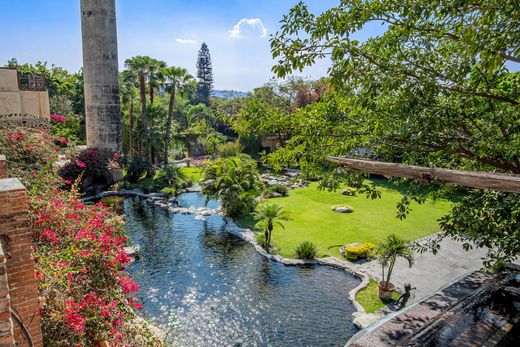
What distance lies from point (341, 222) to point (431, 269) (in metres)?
5.52

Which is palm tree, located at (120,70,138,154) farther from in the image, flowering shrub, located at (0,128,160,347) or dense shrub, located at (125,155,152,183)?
flowering shrub, located at (0,128,160,347)

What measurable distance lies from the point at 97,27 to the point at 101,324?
22798 mm

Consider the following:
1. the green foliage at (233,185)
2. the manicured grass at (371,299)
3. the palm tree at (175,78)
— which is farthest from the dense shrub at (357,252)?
the palm tree at (175,78)

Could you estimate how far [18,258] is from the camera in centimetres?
461

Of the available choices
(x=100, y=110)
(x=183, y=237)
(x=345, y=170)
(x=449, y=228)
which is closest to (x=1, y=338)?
(x=345, y=170)

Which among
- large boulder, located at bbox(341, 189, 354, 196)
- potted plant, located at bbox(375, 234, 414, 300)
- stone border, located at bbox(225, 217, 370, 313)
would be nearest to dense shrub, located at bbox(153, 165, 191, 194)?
stone border, located at bbox(225, 217, 370, 313)

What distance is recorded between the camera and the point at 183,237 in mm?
15734

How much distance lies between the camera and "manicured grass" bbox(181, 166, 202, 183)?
2735 centimetres

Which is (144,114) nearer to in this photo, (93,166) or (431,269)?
(93,166)

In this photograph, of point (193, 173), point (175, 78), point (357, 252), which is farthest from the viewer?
point (193, 173)

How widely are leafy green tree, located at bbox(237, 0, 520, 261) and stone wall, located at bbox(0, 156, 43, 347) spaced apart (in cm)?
450

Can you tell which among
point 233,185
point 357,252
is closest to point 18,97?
point 233,185

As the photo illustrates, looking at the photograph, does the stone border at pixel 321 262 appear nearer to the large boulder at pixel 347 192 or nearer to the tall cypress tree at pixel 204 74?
the large boulder at pixel 347 192

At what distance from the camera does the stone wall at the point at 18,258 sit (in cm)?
448
